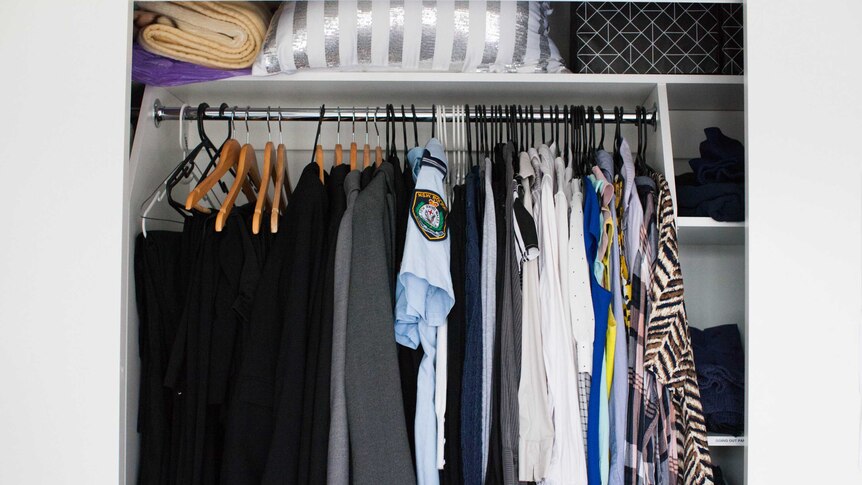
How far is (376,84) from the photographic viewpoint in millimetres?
1865

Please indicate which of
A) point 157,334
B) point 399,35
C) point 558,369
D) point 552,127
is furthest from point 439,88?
point 157,334

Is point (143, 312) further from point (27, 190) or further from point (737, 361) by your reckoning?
point (737, 361)

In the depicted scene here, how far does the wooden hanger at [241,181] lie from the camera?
5.64 feet

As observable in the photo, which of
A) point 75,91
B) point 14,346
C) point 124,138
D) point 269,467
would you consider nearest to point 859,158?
point 269,467

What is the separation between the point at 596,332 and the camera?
164 centimetres

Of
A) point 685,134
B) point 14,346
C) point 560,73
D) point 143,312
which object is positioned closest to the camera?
point 14,346

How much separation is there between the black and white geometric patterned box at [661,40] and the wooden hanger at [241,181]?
850mm

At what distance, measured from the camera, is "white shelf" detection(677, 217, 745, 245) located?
5.71 ft

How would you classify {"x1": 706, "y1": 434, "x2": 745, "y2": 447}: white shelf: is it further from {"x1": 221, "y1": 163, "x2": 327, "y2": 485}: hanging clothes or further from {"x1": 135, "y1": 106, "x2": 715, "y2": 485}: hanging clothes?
{"x1": 221, "y1": 163, "x2": 327, "y2": 485}: hanging clothes

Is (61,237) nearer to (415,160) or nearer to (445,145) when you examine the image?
(415,160)

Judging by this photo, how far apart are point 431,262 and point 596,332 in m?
0.38

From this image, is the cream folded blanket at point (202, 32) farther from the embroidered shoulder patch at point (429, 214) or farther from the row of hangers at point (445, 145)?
the embroidered shoulder patch at point (429, 214)

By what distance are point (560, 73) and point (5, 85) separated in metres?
1.20

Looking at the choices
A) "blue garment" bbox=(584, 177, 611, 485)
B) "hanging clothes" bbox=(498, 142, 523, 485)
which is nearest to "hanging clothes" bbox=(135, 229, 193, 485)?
"hanging clothes" bbox=(498, 142, 523, 485)
